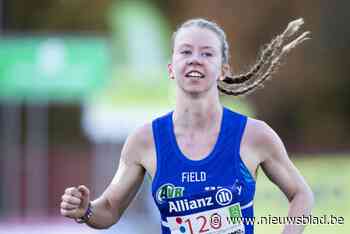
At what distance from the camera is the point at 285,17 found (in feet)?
102

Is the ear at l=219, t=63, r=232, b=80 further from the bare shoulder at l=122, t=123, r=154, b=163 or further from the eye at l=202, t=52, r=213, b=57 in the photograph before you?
the bare shoulder at l=122, t=123, r=154, b=163

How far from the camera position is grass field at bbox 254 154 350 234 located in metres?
12.1

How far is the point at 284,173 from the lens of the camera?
514 centimetres

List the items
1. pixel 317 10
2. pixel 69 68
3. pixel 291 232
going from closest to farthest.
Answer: pixel 291 232
pixel 69 68
pixel 317 10

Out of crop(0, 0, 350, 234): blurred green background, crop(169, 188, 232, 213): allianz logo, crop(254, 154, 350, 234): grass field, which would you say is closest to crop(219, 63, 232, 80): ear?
crop(169, 188, 232, 213): allianz logo

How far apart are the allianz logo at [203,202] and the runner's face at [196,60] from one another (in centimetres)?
45

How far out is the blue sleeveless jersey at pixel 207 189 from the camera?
16.4ft

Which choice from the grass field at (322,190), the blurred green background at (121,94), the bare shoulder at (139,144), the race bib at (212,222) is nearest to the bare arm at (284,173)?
the race bib at (212,222)

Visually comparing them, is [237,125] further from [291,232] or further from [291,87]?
[291,87]

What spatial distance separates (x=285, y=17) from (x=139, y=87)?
510 inches

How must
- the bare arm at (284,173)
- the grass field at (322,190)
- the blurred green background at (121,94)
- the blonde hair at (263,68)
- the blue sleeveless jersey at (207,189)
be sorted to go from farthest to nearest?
the blurred green background at (121,94) → the grass field at (322,190) → the blonde hair at (263,68) → the bare arm at (284,173) → the blue sleeveless jersey at (207,189)

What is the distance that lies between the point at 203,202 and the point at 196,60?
60cm

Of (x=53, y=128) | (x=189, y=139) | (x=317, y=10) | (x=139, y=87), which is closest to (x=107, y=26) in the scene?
(x=53, y=128)

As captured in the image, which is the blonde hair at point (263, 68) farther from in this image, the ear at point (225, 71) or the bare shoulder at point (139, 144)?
the bare shoulder at point (139, 144)
